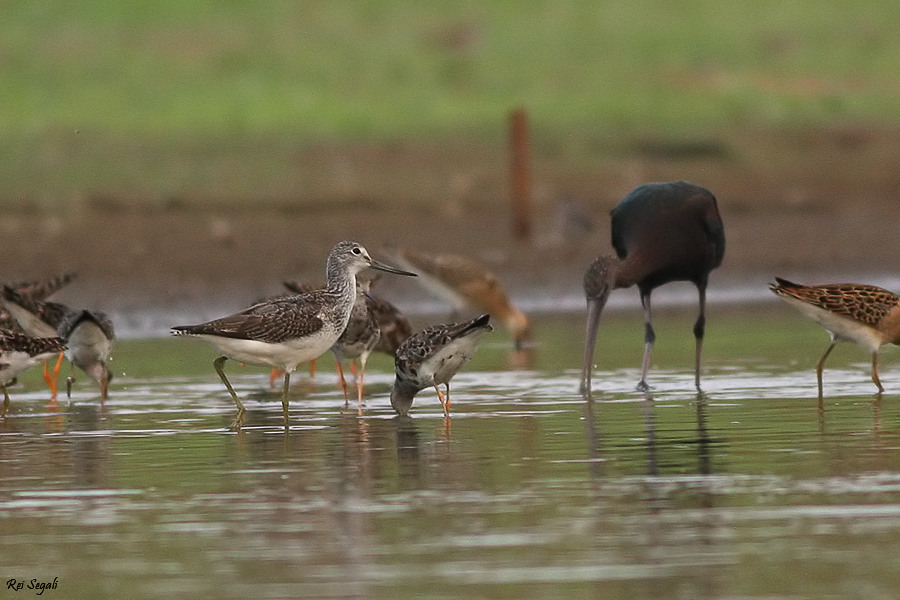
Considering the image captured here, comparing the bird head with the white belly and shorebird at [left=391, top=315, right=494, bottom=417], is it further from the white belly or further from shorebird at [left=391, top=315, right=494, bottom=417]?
the white belly

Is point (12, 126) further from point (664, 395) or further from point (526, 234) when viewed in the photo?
point (664, 395)

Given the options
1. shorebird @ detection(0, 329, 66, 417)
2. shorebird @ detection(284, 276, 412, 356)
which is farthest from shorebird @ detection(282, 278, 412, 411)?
shorebird @ detection(0, 329, 66, 417)

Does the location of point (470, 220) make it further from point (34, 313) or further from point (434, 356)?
point (434, 356)

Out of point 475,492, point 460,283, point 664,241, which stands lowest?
point 475,492

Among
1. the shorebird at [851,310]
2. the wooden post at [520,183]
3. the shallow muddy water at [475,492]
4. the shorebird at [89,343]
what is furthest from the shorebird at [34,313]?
the wooden post at [520,183]

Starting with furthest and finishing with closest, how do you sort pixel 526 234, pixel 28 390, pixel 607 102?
pixel 607 102 → pixel 526 234 → pixel 28 390

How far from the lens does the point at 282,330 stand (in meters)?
15.6

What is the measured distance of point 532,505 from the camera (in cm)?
1085

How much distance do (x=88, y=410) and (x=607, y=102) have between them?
1130 inches

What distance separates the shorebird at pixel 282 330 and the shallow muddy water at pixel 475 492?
467 mm

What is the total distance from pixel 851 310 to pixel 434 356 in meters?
3.21

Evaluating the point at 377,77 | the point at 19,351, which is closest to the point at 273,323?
the point at 19,351

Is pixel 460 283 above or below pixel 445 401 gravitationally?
above

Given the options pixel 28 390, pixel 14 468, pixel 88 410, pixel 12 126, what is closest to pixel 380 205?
pixel 12 126
